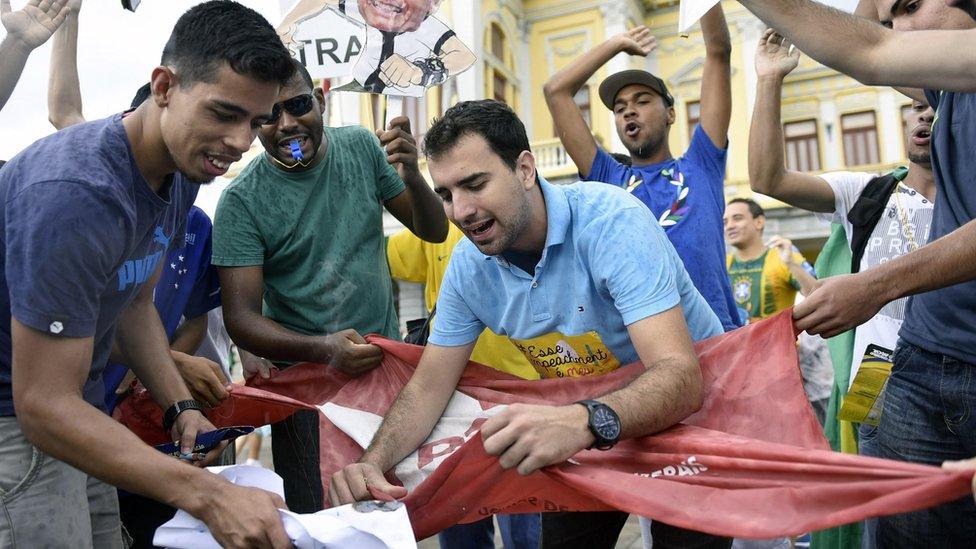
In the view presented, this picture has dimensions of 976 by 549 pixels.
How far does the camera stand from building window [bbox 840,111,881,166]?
75.8 ft

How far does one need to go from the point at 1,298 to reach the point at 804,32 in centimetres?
206

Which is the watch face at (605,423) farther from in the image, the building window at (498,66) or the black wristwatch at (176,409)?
the building window at (498,66)

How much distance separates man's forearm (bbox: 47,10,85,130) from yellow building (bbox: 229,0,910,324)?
1536 centimetres

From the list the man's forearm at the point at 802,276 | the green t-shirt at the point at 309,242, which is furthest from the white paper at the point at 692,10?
the man's forearm at the point at 802,276

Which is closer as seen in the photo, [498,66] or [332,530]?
[332,530]

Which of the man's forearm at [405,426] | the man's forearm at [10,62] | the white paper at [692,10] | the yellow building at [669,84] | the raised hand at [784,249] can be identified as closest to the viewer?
the white paper at [692,10]

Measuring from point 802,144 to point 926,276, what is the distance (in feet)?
78.7

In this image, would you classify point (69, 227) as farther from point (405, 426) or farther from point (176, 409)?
point (405, 426)

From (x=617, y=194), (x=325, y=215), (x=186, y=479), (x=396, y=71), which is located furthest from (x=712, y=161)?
(x=186, y=479)

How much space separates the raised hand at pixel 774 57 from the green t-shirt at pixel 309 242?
5.38 feet

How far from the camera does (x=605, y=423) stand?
1905mm

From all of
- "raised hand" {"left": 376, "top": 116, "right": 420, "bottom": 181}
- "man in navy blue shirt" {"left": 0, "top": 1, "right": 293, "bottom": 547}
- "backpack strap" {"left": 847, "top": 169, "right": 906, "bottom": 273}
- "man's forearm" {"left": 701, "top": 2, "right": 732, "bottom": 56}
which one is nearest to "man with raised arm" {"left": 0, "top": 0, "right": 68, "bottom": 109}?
"man in navy blue shirt" {"left": 0, "top": 1, "right": 293, "bottom": 547}

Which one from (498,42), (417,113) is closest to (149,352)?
(417,113)

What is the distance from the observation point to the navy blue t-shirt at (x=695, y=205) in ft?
10.5
